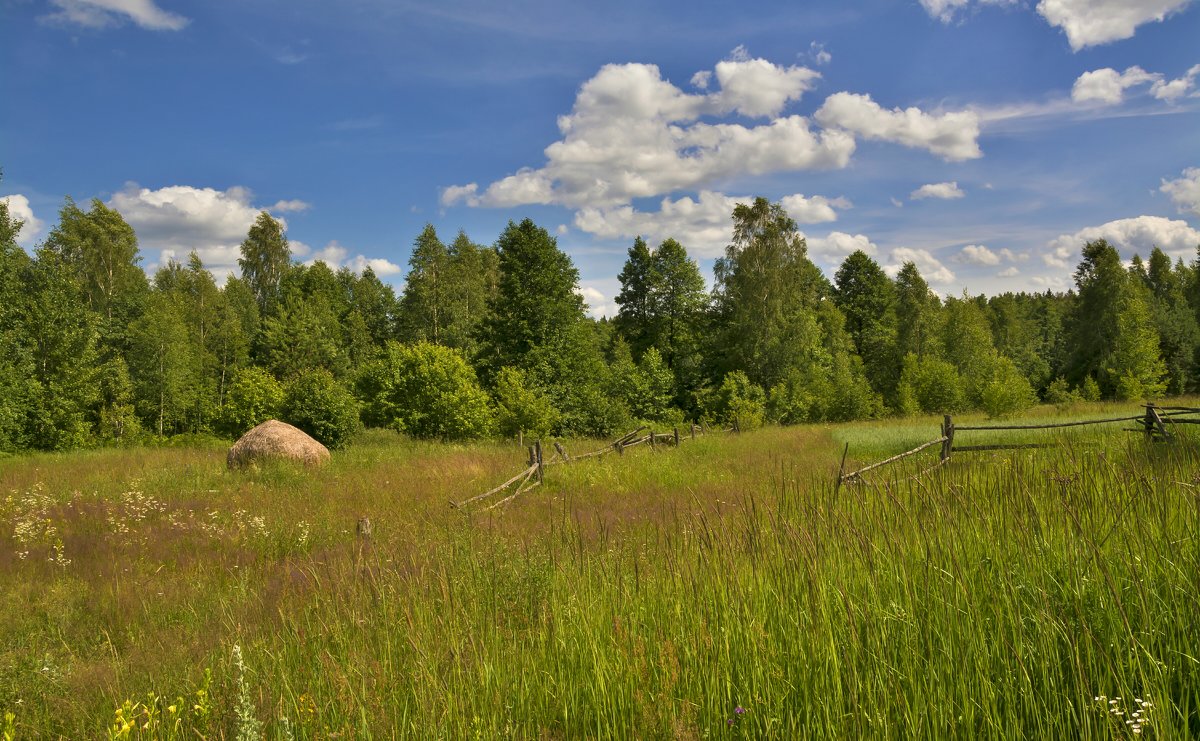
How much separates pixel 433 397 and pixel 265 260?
2862cm

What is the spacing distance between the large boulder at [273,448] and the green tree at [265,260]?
1346 inches

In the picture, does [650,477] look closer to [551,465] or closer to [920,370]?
[551,465]

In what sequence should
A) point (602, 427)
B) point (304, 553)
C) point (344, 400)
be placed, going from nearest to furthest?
point (304, 553), point (344, 400), point (602, 427)

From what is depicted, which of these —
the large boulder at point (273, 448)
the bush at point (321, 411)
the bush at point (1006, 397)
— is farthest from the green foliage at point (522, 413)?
the bush at point (1006, 397)

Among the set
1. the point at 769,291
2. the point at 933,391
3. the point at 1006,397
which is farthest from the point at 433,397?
the point at 933,391

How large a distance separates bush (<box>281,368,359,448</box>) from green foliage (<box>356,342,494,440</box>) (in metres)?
3.79

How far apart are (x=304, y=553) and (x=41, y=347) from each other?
111ft

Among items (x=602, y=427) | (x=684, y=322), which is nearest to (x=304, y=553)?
(x=602, y=427)

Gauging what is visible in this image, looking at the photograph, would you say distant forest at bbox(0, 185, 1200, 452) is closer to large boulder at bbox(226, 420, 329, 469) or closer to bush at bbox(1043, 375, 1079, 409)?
bush at bbox(1043, 375, 1079, 409)

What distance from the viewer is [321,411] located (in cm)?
2377

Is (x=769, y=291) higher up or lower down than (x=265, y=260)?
lower down

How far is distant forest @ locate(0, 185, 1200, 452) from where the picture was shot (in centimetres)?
2864

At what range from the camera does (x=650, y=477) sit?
42.6ft

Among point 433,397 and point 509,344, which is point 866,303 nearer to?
point 509,344
